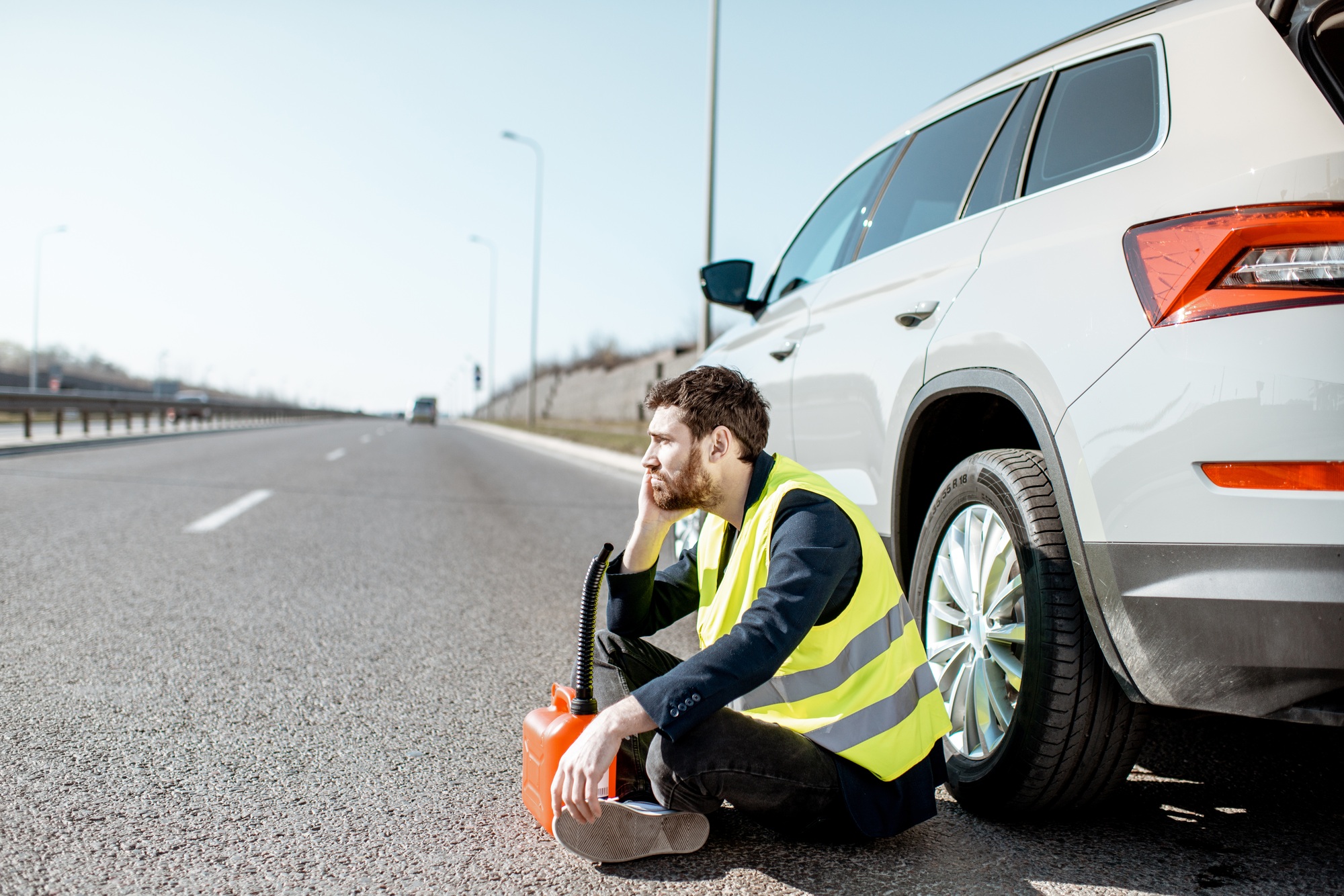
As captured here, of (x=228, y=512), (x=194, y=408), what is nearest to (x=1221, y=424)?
(x=228, y=512)

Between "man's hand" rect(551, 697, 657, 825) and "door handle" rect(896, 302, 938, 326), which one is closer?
"man's hand" rect(551, 697, 657, 825)

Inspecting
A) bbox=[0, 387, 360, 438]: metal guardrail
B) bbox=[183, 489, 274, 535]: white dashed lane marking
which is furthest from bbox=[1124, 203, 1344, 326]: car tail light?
bbox=[0, 387, 360, 438]: metal guardrail

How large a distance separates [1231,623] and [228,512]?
7.64 meters

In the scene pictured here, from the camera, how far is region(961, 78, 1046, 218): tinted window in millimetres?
2662

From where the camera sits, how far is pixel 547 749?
196 cm

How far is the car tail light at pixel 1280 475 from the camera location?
5.18ft

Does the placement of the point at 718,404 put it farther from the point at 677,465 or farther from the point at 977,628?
the point at 977,628

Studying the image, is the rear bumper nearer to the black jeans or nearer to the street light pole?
the black jeans

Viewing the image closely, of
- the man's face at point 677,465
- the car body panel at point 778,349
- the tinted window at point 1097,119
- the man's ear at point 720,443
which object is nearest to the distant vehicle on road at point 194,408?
the car body panel at point 778,349

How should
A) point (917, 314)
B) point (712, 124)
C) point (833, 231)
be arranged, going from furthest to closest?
point (712, 124)
point (833, 231)
point (917, 314)

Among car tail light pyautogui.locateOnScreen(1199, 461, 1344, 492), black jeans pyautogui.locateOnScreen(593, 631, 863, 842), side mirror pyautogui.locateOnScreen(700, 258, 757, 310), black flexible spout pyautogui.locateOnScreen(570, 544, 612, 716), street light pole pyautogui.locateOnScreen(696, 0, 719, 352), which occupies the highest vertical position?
street light pole pyautogui.locateOnScreen(696, 0, 719, 352)

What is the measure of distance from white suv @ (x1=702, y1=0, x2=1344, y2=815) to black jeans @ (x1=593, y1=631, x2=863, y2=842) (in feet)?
1.45

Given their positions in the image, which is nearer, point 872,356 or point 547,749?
point 547,749

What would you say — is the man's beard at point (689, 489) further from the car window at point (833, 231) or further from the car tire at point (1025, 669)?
the car window at point (833, 231)
